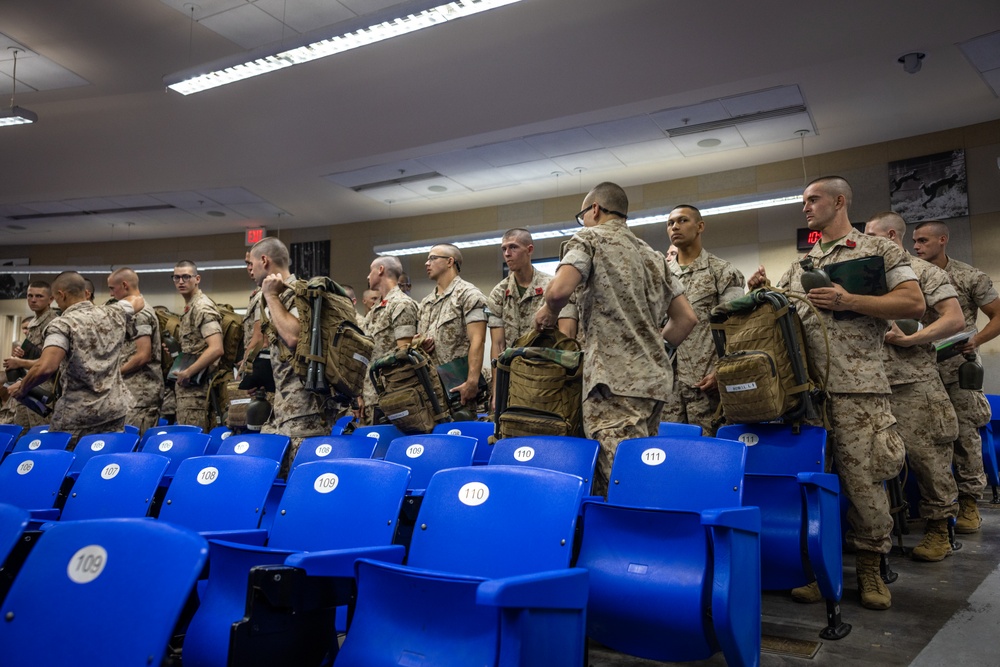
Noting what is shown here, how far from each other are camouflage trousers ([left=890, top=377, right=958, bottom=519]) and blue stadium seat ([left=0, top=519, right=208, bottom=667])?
11.7ft

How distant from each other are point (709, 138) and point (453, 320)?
4.86m

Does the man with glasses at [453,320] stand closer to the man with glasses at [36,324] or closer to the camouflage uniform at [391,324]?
the camouflage uniform at [391,324]

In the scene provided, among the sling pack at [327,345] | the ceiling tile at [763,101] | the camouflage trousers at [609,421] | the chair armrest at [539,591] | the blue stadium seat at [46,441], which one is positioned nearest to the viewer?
the chair armrest at [539,591]

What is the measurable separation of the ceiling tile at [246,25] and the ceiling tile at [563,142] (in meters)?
2.92

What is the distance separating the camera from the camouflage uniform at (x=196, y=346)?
215 inches

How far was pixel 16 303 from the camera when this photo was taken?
46.3 ft

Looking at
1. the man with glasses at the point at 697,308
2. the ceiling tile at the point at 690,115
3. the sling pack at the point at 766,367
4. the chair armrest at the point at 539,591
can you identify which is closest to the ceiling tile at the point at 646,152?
the ceiling tile at the point at 690,115

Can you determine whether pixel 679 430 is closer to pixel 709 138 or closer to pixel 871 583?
pixel 871 583

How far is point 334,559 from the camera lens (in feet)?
5.30

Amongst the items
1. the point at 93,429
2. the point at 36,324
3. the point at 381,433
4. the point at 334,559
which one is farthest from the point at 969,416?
the point at 36,324

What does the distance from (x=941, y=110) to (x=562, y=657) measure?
26.6ft

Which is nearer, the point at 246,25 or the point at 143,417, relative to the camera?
the point at 143,417

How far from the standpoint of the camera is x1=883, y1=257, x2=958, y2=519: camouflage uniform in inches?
144

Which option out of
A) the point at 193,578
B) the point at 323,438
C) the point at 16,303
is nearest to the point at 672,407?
the point at 323,438
